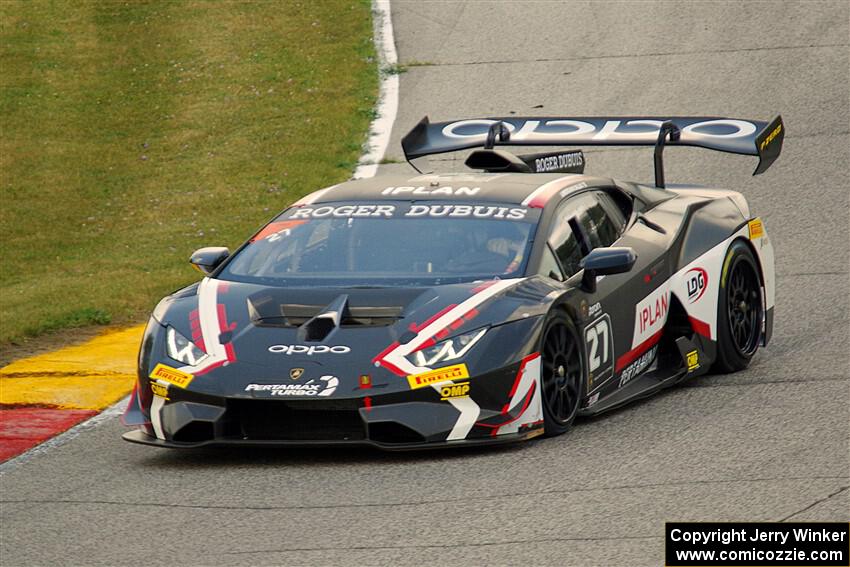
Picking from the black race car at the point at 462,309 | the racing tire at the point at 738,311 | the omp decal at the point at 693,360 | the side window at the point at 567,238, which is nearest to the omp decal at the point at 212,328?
the black race car at the point at 462,309

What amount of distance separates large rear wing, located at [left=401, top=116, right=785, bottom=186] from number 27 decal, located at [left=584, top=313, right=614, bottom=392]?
6.28ft

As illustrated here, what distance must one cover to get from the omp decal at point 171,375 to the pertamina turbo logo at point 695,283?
305 cm

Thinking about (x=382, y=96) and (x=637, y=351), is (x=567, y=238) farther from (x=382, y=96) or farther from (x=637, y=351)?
(x=382, y=96)

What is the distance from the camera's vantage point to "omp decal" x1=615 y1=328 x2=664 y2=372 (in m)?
8.29

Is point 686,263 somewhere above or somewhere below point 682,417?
above

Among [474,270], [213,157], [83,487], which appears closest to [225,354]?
[83,487]


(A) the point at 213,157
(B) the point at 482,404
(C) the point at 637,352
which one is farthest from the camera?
(A) the point at 213,157

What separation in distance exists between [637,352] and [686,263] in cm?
73

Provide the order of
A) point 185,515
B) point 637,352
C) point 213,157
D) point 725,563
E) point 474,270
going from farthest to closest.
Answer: point 213,157 → point 637,352 → point 474,270 → point 185,515 → point 725,563

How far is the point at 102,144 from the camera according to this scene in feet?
57.9

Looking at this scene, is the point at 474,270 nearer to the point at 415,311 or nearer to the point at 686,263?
the point at 415,311

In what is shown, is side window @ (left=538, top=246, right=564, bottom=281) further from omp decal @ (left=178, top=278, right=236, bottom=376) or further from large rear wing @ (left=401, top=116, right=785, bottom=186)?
large rear wing @ (left=401, top=116, right=785, bottom=186)

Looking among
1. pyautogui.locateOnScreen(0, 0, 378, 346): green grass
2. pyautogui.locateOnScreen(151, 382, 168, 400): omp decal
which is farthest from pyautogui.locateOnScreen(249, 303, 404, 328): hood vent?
pyautogui.locateOnScreen(0, 0, 378, 346): green grass

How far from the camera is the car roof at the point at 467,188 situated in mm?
→ 8477
